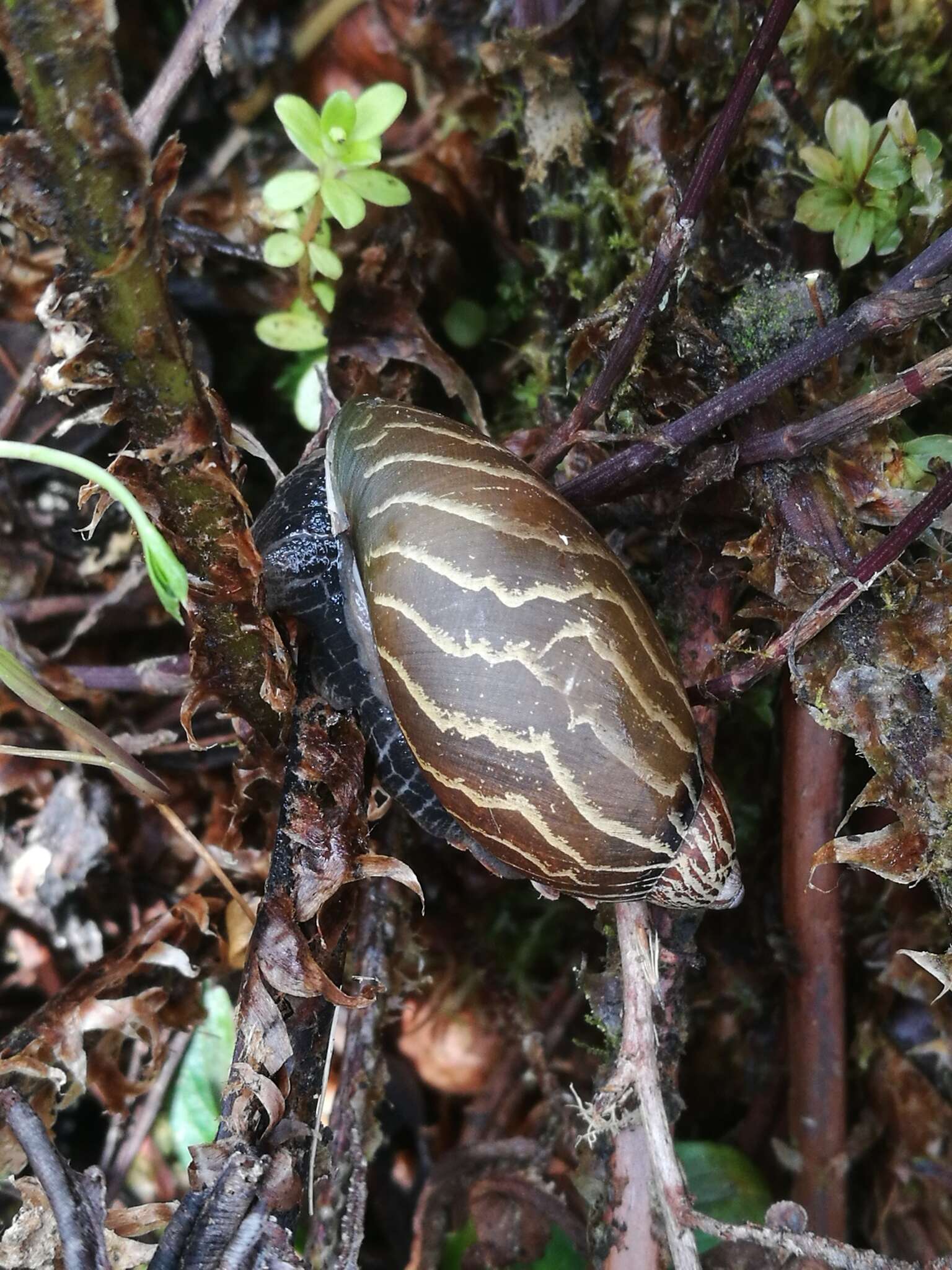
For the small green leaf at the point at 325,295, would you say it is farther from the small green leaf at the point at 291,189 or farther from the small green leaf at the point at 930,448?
the small green leaf at the point at 930,448

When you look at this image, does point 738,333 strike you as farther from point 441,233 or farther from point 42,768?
point 42,768

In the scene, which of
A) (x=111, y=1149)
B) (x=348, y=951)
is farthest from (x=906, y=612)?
(x=111, y=1149)

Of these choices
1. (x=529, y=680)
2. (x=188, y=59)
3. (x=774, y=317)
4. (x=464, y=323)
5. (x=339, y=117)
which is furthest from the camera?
(x=464, y=323)

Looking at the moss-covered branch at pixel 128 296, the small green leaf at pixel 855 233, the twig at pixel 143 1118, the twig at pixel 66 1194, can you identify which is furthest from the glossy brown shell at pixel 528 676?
the twig at pixel 143 1118

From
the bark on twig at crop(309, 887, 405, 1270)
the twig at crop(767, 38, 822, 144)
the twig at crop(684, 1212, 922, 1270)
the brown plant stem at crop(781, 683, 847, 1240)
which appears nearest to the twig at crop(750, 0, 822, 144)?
the twig at crop(767, 38, 822, 144)

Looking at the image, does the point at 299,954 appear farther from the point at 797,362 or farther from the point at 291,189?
the point at 291,189

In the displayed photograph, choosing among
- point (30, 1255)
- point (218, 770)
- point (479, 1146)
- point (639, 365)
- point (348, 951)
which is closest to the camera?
point (30, 1255)

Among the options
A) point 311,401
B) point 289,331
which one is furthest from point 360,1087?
point 289,331
